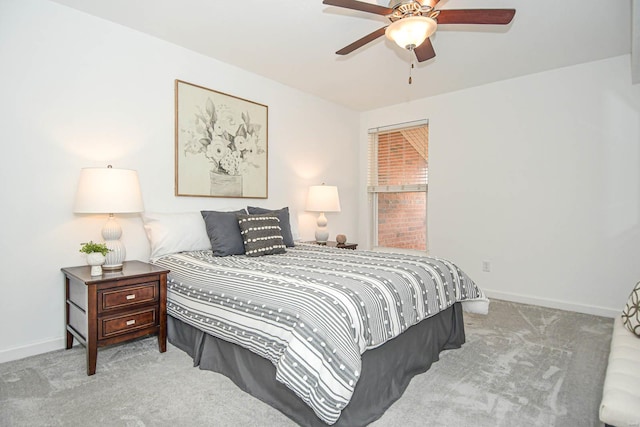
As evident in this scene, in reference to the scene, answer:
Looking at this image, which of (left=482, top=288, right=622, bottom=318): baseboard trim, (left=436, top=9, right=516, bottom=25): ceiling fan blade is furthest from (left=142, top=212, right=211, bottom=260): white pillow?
(left=482, top=288, right=622, bottom=318): baseboard trim

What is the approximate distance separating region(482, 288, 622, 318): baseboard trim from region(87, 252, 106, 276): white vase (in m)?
3.87

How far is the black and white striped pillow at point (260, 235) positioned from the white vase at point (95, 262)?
3.25ft

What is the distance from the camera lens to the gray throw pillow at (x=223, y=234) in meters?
2.79


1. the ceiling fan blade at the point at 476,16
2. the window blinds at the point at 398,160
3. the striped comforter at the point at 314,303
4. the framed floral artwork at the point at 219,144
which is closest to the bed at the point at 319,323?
the striped comforter at the point at 314,303

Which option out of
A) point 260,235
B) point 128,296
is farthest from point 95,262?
point 260,235

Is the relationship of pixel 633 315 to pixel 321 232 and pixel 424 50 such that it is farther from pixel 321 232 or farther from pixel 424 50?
pixel 321 232

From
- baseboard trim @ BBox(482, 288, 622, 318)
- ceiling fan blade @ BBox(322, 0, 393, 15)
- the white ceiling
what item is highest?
the white ceiling

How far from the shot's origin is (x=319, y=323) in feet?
4.99

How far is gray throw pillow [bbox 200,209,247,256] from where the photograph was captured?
2.79 meters

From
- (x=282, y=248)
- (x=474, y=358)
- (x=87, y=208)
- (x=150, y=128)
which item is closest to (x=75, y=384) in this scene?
(x=87, y=208)

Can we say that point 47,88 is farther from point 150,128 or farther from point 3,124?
point 150,128

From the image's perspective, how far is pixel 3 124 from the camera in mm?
2268

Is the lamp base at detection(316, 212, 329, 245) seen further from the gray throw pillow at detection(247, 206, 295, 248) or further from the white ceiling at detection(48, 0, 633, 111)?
the white ceiling at detection(48, 0, 633, 111)

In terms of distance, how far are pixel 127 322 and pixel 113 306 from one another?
147 mm
